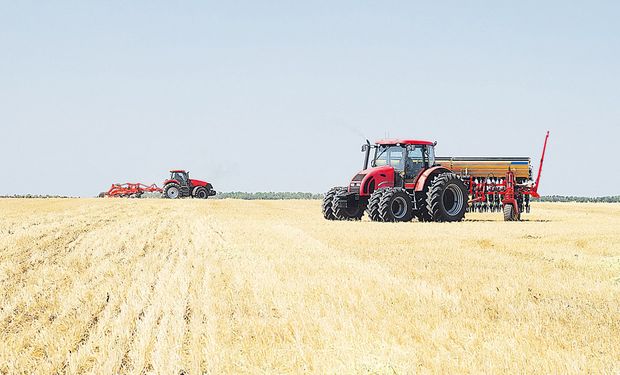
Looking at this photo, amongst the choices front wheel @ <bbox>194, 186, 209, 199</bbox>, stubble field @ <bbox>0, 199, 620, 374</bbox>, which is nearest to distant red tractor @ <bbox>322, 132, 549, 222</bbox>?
stubble field @ <bbox>0, 199, 620, 374</bbox>

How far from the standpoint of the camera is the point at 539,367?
5070mm

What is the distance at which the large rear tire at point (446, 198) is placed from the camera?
70.1ft

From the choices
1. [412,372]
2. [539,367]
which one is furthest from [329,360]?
[539,367]

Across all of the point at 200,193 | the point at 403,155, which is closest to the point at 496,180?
the point at 403,155

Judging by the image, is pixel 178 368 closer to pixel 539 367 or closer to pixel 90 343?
pixel 90 343

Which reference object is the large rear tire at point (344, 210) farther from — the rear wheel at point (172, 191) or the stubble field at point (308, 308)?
the rear wheel at point (172, 191)

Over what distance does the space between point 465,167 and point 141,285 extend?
A: 1792 cm

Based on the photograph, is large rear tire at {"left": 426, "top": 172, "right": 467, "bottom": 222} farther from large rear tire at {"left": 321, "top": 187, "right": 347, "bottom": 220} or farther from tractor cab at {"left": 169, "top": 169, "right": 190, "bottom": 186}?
tractor cab at {"left": 169, "top": 169, "right": 190, "bottom": 186}

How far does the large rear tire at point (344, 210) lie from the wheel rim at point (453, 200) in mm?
2693

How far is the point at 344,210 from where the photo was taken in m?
22.2

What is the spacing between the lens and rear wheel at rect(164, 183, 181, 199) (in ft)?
143

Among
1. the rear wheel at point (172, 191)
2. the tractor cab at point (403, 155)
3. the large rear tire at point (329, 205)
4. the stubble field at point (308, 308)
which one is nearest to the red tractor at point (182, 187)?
the rear wheel at point (172, 191)

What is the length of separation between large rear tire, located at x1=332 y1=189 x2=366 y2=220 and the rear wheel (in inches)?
921

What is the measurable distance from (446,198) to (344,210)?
3312mm
